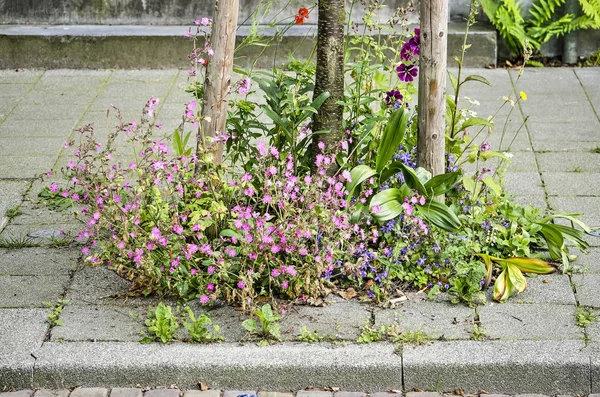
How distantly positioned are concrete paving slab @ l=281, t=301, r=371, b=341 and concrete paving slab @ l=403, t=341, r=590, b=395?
1.01 ft

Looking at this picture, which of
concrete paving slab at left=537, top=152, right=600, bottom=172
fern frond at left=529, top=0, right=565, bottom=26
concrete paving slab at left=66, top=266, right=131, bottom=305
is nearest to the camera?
concrete paving slab at left=66, top=266, right=131, bottom=305

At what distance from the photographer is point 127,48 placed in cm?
792

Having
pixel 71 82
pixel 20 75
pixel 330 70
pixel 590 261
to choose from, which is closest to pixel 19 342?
pixel 330 70

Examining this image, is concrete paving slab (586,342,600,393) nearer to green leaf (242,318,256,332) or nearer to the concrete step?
green leaf (242,318,256,332)

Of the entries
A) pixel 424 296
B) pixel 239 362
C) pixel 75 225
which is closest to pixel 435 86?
pixel 424 296

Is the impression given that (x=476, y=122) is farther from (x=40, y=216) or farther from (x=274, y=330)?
(x=40, y=216)

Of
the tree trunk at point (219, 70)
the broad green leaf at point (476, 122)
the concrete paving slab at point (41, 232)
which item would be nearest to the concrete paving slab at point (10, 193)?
the concrete paving slab at point (41, 232)

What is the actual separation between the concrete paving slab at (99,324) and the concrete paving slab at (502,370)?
1.22m

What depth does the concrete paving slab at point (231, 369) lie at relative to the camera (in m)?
3.78

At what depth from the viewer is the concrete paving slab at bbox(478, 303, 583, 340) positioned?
392cm

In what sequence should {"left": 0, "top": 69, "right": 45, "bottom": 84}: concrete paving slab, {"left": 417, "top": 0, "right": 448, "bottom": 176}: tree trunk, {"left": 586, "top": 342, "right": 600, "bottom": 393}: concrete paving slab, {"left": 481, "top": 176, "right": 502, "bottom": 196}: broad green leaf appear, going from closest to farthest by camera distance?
{"left": 586, "top": 342, "right": 600, "bottom": 393}: concrete paving slab < {"left": 417, "top": 0, "right": 448, "bottom": 176}: tree trunk < {"left": 481, "top": 176, "right": 502, "bottom": 196}: broad green leaf < {"left": 0, "top": 69, "right": 45, "bottom": 84}: concrete paving slab

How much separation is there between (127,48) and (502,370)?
5183mm

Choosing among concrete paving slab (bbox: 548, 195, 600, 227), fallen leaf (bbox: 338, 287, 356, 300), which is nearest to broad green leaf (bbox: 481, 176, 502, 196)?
concrete paving slab (bbox: 548, 195, 600, 227)

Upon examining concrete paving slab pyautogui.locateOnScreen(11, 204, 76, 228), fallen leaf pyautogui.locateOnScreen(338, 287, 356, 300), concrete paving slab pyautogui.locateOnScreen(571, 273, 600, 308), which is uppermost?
concrete paving slab pyautogui.locateOnScreen(11, 204, 76, 228)
